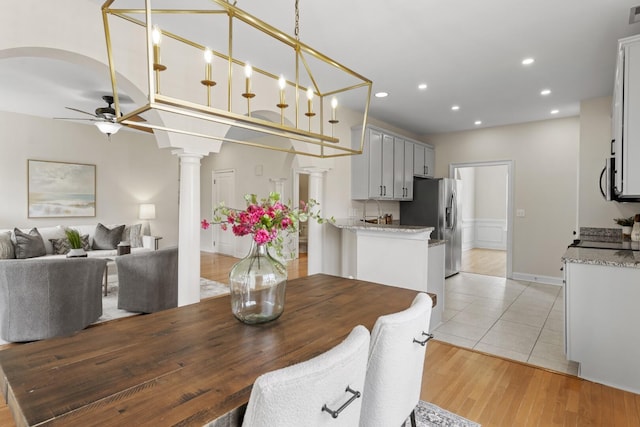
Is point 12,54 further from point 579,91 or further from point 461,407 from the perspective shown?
point 579,91

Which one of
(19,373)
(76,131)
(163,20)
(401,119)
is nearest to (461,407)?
(19,373)

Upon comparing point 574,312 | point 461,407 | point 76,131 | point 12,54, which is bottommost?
point 461,407

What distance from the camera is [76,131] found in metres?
5.94

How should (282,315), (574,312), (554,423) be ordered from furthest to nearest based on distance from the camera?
(574,312) → (554,423) → (282,315)

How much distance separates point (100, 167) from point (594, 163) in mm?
7688

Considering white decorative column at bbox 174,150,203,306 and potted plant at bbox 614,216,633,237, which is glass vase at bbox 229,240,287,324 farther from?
potted plant at bbox 614,216,633,237

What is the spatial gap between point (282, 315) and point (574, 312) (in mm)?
2199

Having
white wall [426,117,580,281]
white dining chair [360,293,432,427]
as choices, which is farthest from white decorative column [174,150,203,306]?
white wall [426,117,580,281]

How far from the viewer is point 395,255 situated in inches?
138

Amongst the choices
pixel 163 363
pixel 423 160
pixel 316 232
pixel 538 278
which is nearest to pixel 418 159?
pixel 423 160

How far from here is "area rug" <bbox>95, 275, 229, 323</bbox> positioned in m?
3.85

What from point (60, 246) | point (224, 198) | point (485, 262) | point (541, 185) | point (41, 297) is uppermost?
point (541, 185)

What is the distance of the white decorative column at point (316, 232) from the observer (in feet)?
14.0

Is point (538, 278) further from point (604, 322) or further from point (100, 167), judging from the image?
point (100, 167)
